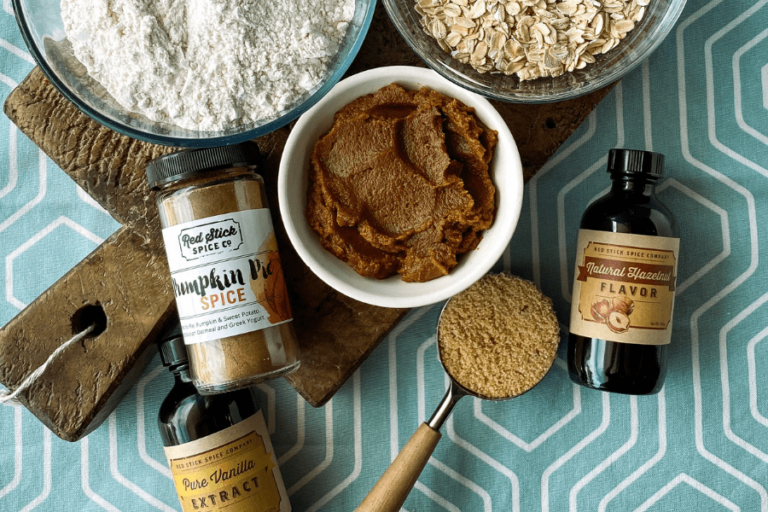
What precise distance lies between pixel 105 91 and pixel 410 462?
2.92 feet

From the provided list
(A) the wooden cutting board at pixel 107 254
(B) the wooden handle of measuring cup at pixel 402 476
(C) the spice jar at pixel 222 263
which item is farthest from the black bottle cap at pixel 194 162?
(B) the wooden handle of measuring cup at pixel 402 476

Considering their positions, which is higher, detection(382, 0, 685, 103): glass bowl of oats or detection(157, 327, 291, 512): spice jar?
detection(382, 0, 685, 103): glass bowl of oats

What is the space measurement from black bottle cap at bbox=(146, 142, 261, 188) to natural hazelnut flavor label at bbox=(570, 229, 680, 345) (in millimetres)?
684

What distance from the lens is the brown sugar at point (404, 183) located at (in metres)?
0.98

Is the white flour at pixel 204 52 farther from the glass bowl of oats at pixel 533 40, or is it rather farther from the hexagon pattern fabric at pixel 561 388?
the hexagon pattern fabric at pixel 561 388

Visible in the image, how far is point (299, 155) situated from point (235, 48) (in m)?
0.21

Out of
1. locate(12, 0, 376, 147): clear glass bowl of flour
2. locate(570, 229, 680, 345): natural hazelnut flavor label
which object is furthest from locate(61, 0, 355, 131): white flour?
locate(570, 229, 680, 345): natural hazelnut flavor label

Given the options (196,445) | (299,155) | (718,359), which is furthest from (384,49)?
(718,359)

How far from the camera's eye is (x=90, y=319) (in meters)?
1.17

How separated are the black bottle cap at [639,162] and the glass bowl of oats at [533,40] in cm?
16

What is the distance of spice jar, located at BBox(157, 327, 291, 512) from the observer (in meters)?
1.08

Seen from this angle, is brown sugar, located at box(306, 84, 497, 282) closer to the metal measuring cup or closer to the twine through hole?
the metal measuring cup

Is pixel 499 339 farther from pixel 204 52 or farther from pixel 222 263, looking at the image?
pixel 204 52

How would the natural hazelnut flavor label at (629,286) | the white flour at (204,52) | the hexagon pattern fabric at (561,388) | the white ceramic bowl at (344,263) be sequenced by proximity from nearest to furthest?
the white flour at (204,52) < the white ceramic bowl at (344,263) < the natural hazelnut flavor label at (629,286) < the hexagon pattern fabric at (561,388)
